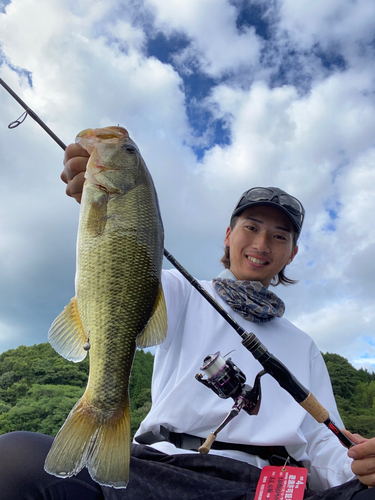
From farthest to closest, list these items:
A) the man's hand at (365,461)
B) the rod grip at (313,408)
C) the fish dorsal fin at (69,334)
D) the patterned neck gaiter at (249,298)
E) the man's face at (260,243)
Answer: the man's face at (260,243)
the patterned neck gaiter at (249,298)
the rod grip at (313,408)
the man's hand at (365,461)
the fish dorsal fin at (69,334)

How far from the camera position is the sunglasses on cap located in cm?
292

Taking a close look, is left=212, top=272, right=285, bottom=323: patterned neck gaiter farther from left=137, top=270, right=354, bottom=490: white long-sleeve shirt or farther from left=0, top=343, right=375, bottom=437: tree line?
left=0, top=343, right=375, bottom=437: tree line

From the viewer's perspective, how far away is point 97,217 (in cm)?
157

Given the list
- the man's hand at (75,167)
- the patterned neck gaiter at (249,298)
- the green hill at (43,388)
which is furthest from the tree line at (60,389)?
the man's hand at (75,167)

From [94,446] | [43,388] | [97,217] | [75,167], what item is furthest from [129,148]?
[43,388]

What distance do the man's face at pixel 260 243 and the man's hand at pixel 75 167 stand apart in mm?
1435

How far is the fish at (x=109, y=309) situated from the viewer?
137cm

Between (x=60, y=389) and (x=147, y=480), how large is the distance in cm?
2837

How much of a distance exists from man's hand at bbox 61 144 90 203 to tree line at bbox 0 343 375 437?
24.6m

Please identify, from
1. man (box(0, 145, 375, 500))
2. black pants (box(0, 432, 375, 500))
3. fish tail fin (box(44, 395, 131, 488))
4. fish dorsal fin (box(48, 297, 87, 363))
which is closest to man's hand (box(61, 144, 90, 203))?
man (box(0, 145, 375, 500))

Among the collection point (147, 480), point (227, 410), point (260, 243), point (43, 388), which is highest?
point (43, 388)

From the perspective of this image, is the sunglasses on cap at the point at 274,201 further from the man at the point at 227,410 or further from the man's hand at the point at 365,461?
the man's hand at the point at 365,461

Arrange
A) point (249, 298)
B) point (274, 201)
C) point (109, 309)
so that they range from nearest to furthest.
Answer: point (109, 309), point (249, 298), point (274, 201)

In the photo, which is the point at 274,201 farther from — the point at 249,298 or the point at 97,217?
the point at 97,217
